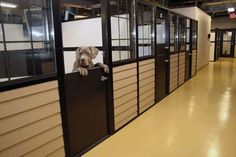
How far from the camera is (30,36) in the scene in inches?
86.5

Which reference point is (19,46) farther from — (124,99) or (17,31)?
(124,99)

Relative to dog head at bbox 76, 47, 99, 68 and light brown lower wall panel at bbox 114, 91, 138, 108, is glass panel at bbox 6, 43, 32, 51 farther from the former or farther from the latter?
light brown lower wall panel at bbox 114, 91, 138, 108

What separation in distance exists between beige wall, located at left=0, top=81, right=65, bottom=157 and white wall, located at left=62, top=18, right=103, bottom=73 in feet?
4.43

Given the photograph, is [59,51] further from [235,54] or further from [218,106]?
[235,54]

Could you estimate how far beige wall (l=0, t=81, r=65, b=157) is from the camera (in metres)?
1.80

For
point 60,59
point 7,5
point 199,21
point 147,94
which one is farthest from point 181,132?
point 199,21

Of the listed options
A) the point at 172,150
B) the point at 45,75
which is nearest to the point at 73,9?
the point at 45,75

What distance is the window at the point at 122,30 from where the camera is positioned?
3478mm

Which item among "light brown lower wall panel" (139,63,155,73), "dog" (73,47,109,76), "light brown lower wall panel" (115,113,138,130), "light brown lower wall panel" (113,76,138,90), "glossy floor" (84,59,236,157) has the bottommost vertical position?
"glossy floor" (84,59,236,157)

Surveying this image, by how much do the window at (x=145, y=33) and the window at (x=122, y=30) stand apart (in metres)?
0.57

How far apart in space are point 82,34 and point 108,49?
0.87 meters

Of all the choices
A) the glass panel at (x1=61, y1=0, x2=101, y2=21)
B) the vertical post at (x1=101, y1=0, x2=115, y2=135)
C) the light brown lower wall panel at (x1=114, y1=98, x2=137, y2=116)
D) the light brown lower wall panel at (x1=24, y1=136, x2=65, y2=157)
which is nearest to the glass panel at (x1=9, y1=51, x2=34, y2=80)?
the light brown lower wall panel at (x1=24, y1=136, x2=65, y2=157)

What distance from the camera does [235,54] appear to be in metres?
14.9

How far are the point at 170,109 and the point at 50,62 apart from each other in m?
3.06
